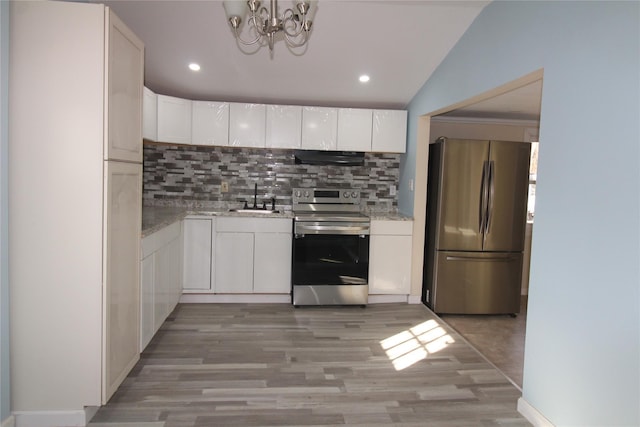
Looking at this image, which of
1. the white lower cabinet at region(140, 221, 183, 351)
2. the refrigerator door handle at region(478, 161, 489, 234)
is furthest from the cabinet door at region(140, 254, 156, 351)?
the refrigerator door handle at region(478, 161, 489, 234)

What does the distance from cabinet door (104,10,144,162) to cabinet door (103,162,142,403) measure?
97 mm

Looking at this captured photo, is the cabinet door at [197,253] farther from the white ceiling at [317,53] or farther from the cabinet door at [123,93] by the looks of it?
the cabinet door at [123,93]

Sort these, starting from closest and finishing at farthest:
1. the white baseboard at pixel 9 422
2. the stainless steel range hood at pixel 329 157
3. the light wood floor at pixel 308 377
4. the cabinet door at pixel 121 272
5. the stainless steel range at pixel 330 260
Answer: the white baseboard at pixel 9 422 → the cabinet door at pixel 121 272 → the light wood floor at pixel 308 377 → the stainless steel range at pixel 330 260 → the stainless steel range hood at pixel 329 157

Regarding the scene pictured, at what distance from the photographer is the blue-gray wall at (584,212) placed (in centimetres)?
171

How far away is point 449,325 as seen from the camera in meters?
3.92

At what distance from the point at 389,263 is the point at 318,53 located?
215cm

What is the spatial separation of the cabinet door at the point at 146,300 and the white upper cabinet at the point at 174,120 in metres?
1.61

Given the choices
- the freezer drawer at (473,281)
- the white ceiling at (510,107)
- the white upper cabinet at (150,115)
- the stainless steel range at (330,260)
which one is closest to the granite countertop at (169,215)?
the stainless steel range at (330,260)

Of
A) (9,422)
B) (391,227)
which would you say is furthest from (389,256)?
(9,422)

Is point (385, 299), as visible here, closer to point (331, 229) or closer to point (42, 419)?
point (331, 229)

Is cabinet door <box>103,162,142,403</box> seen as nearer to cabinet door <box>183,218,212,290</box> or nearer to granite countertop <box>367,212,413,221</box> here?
cabinet door <box>183,218,212,290</box>

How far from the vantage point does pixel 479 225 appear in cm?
415

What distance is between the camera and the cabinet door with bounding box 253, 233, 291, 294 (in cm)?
432

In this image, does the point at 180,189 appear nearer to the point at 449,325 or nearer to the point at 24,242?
the point at 24,242
